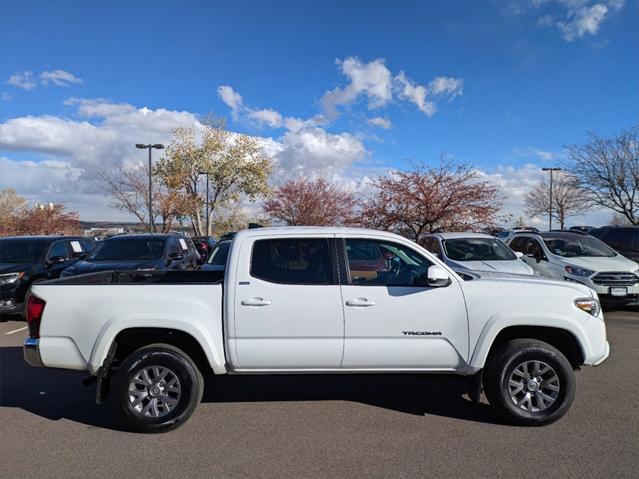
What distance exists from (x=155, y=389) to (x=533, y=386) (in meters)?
3.40

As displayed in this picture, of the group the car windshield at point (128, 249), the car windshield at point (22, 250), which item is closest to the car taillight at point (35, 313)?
the car windshield at point (128, 249)

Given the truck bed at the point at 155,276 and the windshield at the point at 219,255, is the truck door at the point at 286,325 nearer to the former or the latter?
the truck bed at the point at 155,276

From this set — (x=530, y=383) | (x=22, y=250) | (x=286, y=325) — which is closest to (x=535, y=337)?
(x=530, y=383)

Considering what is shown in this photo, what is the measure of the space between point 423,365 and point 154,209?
3667 cm

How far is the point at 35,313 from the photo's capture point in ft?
14.5

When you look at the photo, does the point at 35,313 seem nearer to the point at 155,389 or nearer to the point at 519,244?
the point at 155,389

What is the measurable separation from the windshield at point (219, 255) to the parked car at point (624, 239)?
10.3 m

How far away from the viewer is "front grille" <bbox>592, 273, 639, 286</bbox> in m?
9.98

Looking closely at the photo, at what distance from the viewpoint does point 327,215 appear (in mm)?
33094

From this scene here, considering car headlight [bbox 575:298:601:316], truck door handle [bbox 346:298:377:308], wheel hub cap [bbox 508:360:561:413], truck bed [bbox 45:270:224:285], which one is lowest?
wheel hub cap [bbox 508:360:561:413]

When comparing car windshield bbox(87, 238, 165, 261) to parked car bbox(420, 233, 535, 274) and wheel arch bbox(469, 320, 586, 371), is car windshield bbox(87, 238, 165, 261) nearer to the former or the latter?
parked car bbox(420, 233, 535, 274)

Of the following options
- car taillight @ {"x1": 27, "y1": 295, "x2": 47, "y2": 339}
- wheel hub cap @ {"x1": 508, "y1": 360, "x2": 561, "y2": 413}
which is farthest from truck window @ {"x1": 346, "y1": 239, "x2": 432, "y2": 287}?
car taillight @ {"x1": 27, "y1": 295, "x2": 47, "y2": 339}

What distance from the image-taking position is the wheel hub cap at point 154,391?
14.5 ft

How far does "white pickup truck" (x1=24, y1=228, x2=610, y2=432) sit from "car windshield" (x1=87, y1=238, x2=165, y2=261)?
6140 millimetres
